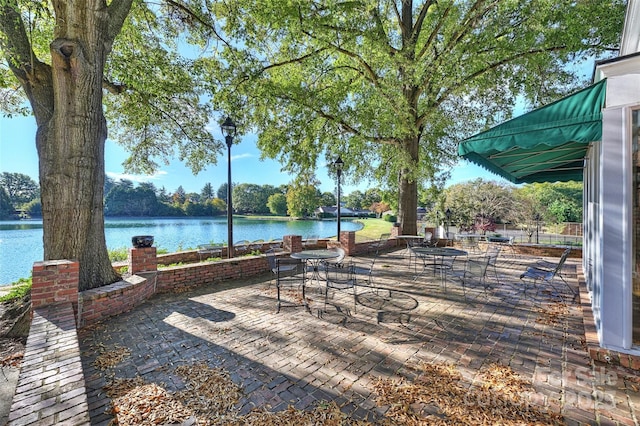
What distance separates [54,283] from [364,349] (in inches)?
148

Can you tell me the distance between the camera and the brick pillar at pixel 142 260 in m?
4.79

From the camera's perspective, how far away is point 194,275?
560 cm

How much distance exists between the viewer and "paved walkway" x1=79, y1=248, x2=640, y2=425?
2.19 meters

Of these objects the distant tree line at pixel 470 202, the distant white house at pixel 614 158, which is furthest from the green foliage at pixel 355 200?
the distant white house at pixel 614 158

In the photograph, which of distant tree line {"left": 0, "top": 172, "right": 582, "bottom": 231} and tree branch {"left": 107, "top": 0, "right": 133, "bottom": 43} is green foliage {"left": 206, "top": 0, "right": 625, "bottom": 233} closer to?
tree branch {"left": 107, "top": 0, "right": 133, "bottom": 43}

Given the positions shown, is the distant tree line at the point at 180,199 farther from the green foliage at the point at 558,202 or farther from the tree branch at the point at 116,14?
the green foliage at the point at 558,202

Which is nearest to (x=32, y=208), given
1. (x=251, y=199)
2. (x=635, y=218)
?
(x=635, y=218)

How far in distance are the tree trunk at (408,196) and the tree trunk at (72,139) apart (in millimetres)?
9047

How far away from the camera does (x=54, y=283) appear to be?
3.26 metres

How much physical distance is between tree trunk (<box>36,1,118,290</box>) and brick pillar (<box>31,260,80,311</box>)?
0.76 meters

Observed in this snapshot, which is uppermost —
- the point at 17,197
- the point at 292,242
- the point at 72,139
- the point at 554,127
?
the point at 17,197

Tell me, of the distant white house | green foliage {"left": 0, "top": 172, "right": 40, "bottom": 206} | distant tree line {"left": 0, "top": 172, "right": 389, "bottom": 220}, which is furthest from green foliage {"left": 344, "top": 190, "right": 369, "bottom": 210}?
the distant white house

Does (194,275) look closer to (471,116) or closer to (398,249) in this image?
(398,249)

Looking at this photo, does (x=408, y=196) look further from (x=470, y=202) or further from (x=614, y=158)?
(x=470, y=202)
